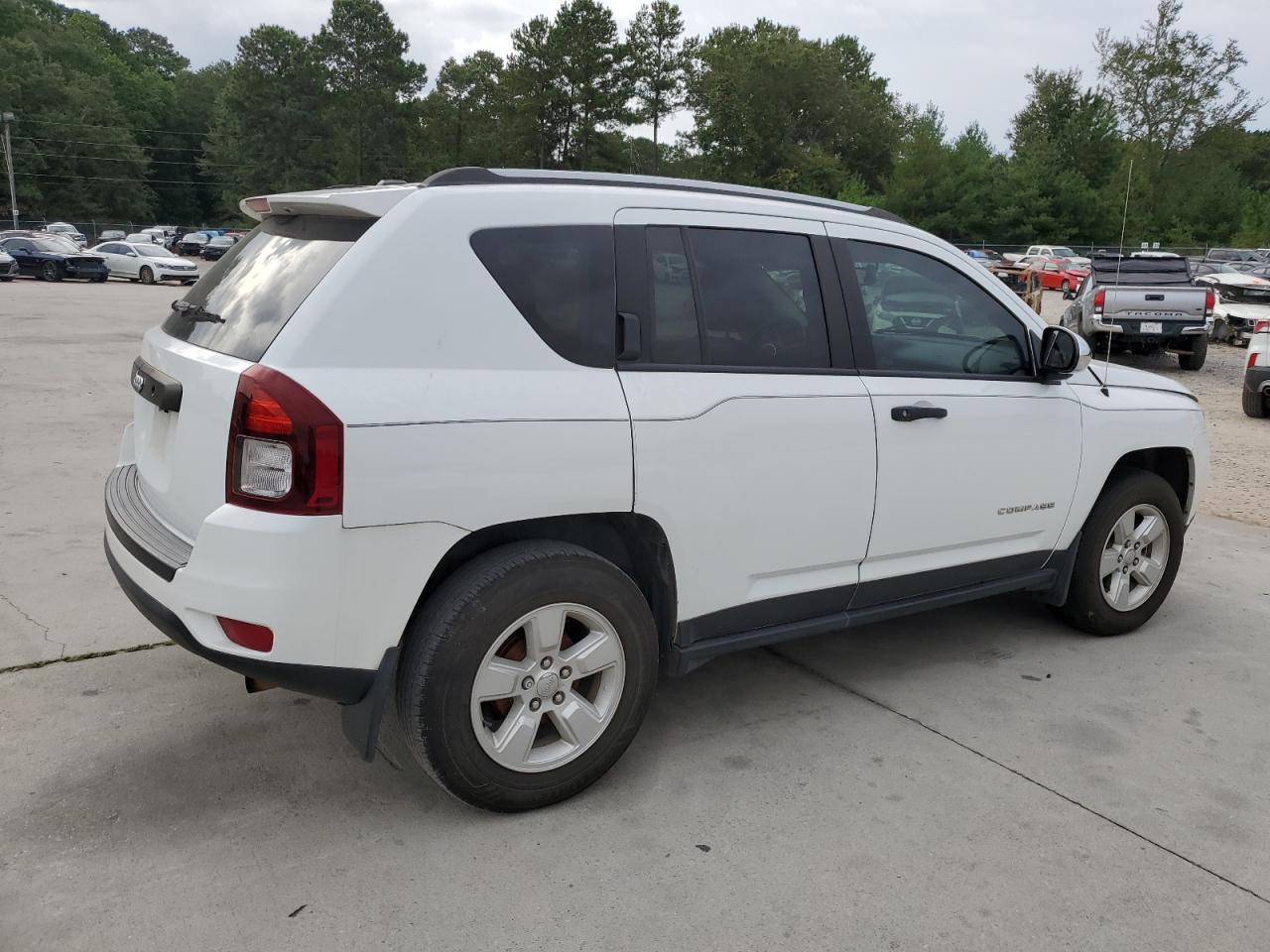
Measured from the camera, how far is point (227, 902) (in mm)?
2674

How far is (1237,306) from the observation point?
20609mm

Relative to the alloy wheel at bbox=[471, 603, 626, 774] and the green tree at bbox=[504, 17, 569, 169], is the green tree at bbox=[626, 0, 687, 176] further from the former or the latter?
the alloy wheel at bbox=[471, 603, 626, 774]

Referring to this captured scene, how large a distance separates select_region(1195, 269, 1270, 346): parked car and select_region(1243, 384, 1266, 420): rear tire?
5697 millimetres

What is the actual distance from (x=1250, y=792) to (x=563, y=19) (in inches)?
2700

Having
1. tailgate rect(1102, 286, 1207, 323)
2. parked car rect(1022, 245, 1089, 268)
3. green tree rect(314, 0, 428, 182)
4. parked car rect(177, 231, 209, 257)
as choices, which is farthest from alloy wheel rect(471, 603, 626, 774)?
green tree rect(314, 0, 428, 182)

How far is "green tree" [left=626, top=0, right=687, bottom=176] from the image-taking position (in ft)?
220

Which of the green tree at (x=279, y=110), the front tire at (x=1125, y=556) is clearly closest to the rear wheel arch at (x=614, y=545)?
the front tire at (x=1125, y=556)

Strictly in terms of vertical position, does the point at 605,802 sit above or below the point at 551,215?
below

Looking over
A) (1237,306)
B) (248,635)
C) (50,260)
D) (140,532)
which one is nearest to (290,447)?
(248,635)

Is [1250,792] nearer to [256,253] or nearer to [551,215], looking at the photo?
[551,215]

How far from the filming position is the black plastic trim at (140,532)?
A: 2.89 metres

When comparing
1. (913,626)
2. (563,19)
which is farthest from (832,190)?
(913,626)

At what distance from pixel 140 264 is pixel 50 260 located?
2.75 metres

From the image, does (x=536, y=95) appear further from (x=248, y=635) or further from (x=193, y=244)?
(x=248, y=635)
